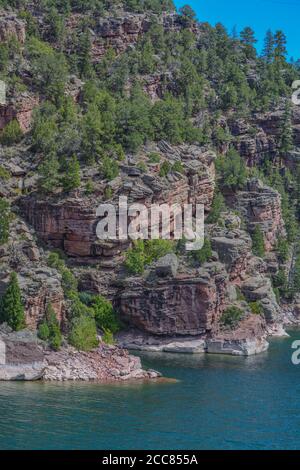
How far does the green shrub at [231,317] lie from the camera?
98812mm

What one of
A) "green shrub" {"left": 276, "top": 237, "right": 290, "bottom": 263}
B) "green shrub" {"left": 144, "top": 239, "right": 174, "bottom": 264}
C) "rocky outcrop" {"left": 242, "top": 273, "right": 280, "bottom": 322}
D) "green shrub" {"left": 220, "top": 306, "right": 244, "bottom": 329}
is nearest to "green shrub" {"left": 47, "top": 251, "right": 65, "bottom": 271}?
"green shrub" {"left": 144, "top": 239, "right": 174, "bottom": 264}

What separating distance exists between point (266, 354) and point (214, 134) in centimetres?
5157

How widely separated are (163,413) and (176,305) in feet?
121

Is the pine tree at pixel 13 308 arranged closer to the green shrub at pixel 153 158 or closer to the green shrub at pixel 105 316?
the green shrub at pixel 105 316

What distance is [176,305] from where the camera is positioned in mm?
97250

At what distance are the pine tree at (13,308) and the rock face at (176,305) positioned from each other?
22159 mm

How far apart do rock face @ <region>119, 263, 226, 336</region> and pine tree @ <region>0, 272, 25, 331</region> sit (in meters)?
22.2

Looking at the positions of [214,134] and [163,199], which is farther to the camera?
[214,134]

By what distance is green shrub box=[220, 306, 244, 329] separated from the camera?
98.8m

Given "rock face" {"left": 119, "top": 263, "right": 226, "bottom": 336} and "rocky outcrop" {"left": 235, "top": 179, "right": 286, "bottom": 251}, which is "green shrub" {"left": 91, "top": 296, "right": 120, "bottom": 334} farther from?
"rocky outcrop" {"left": 235, "top": 179, "right": 286, "bottom": 251}

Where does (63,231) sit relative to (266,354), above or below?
above

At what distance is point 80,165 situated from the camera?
104625 millimetres
